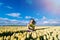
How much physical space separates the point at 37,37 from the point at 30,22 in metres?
Answer: 7.41

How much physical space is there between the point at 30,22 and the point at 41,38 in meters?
7.39

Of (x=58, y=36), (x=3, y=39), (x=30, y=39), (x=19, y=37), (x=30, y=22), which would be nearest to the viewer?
(x=3, y=39)

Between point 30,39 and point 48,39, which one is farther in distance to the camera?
point 48,39

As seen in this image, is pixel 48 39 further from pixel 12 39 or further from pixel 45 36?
pixel 12 39

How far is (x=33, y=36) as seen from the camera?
10.0 m

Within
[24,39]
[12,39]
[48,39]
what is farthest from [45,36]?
[12,39]

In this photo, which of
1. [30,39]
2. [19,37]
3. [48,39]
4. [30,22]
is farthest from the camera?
[30,22]

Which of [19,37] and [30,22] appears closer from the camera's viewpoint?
[19,37]

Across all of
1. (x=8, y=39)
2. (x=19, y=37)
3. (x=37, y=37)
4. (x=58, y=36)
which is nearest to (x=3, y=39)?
(x=8, y=39)

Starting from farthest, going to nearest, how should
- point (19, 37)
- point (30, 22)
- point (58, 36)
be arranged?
1. point (30, 22)
2. point (58, 36)
3. point (19, 37)

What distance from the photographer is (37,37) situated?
9875 millimetres

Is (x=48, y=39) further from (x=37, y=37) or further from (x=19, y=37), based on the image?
(x=19, y=37)

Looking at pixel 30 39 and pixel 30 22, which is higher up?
pixel 30 22

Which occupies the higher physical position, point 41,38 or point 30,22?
point 30,22
